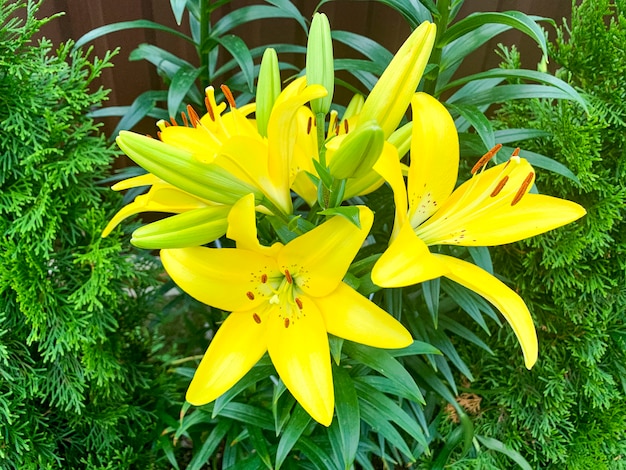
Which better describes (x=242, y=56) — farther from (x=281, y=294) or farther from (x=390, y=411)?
(x=390, y=411)

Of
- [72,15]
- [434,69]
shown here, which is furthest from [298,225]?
[72,15]

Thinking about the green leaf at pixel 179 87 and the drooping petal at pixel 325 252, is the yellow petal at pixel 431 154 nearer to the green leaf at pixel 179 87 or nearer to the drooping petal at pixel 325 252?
the drooping petal at pixel 325 252

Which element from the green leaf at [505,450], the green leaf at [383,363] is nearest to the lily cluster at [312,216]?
the green leaf at [383,363]

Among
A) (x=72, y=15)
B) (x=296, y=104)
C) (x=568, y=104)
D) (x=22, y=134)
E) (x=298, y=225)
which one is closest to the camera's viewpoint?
(x=296, y=104)

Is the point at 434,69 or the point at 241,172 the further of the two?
the point at 434,69

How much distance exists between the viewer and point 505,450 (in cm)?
92

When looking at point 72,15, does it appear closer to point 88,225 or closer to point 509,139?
point 88,225

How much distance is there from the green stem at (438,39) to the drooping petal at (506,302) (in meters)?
0.34

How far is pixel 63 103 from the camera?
82cm

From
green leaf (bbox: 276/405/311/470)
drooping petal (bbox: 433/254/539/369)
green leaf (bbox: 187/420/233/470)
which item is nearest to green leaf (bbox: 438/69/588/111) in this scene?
drooping petal (bbox: 433/254/539/369)

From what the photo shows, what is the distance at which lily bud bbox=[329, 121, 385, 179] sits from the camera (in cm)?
47

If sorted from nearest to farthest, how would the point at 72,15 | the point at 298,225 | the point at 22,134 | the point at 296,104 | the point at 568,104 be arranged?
1. the point at 296,104
2. the point at 298,225
3. the point at 22,134
4. the point at 568,104
5. the point at 72,15

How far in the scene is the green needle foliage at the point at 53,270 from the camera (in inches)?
29.5

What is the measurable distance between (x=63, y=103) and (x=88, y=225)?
0.19 m
